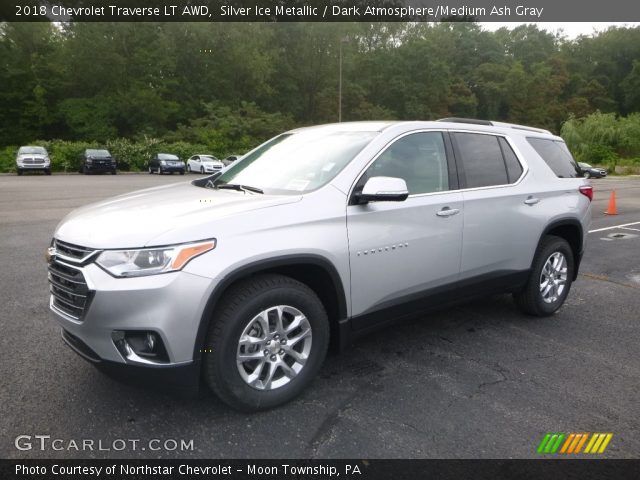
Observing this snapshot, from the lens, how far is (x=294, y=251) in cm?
296

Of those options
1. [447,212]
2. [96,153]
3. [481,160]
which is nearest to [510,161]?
[481,160]

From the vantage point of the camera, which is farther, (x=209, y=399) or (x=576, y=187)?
(x=576, y=187)

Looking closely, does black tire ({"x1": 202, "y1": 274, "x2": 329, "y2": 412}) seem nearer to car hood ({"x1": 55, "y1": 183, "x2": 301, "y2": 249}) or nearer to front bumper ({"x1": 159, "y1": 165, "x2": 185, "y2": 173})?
car hood ({"x1": 55, "y1": 183, "x2": 301, "y2": 249})

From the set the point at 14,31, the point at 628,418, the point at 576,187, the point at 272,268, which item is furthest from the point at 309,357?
the point at 14,31

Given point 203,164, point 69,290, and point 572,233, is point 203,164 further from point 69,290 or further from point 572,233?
point 69,290

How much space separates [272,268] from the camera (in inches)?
118

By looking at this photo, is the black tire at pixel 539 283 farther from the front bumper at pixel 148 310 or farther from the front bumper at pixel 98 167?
the front bumper at pixel 98 167

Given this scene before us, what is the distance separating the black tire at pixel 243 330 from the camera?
9.10 ft

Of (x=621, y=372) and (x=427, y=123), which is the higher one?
(x=427, y=123)

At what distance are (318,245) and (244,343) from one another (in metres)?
0.72

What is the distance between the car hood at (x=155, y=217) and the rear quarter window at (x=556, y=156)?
2892 millimetres

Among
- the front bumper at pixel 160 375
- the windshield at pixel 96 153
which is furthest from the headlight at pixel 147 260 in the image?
the windshield at pixel 96 153

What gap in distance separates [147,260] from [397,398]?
1.79 meters
